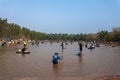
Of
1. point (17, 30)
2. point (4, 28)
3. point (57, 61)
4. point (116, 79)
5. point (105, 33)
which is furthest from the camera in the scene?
point (105, 33)

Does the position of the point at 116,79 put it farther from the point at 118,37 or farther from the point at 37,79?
the point at 118,37

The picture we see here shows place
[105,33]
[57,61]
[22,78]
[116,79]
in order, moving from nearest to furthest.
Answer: [116,79], [22,78], [57,61], [105,33]

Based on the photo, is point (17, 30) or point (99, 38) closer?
point (17, 30)

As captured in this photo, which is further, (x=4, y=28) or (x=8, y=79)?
(x=4, y=28)

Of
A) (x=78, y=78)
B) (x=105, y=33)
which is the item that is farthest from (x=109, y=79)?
(x=105, y=33)

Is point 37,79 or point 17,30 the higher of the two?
point 17,30

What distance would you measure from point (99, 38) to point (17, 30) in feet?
203

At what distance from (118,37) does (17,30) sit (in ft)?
201

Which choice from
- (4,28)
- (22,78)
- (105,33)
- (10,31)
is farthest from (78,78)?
(105,33)

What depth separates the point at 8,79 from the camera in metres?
17.6

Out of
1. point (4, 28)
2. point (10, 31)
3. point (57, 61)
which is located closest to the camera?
point (57, 61)

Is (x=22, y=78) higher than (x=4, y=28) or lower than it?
lower

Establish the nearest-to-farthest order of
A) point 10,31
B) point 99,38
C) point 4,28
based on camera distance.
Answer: point 4,28, point 10,31, point 99,38

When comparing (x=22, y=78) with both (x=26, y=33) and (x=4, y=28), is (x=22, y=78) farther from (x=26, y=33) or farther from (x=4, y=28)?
(x=26, y=33)
